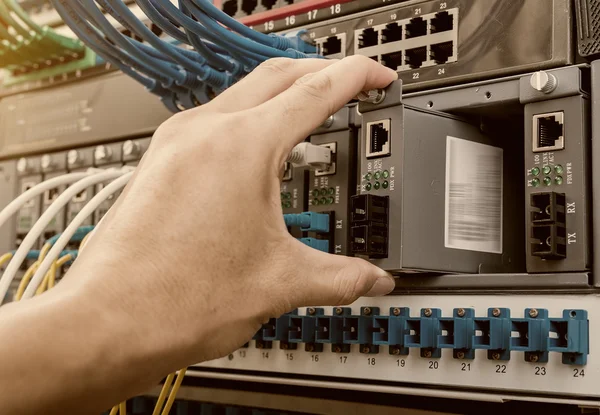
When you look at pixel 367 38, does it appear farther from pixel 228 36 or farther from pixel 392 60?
pixel 228 36

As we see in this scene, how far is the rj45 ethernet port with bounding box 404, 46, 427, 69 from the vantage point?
99cm

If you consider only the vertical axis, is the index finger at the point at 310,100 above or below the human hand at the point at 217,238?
above

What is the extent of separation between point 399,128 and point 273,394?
0.45 metres

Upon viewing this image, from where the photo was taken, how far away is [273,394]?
1128mm

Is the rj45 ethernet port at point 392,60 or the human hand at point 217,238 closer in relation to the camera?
the human hand at point 217,238

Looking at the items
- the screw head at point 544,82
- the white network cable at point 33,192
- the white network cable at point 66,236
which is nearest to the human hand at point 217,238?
the screw head at point 544,82

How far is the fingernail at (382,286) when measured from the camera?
2.91 feet

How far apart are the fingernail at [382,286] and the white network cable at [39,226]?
1.58ft

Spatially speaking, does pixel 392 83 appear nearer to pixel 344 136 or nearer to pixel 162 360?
pixel 344 136

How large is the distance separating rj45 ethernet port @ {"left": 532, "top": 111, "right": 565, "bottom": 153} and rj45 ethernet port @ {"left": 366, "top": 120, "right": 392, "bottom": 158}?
0.17m

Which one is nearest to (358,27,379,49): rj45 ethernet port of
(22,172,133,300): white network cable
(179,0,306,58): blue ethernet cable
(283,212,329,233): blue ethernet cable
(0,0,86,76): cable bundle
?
(179,0,306,58): blue ethernet cable

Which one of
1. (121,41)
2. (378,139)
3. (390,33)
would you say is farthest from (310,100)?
(121,41)

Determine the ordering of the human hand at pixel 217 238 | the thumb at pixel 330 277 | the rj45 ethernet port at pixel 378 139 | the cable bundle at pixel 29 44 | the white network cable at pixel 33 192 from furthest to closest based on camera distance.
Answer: the cable bundle at pixel 29 44 → the white network cable at pixel 33 192 → the rj45 ethernet port at pixel 378 139 → the thumb at pixel 330 277 → the human hand at pixel 217 238

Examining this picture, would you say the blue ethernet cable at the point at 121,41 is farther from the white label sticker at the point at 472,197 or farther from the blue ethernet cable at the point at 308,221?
the white label sticker at the point at 472,197
